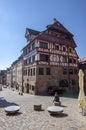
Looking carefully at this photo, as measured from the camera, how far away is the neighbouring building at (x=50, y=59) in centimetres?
3256

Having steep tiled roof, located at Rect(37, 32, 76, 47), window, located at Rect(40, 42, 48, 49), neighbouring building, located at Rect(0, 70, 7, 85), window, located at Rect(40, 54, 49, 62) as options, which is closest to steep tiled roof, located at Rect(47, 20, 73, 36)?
steep tiled roof, located at Rect(37, 32, 76, 47)

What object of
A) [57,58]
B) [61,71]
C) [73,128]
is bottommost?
[73,128]

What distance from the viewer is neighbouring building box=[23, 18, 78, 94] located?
1282 inches

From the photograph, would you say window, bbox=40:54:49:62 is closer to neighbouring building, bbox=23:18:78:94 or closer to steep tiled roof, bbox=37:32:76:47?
neighbouring building, bbox=23:18:78:94

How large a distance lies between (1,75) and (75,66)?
73.8m

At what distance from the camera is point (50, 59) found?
34094mm

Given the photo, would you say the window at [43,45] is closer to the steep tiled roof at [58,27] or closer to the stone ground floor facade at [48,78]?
the steep tiled roof at [58,27]

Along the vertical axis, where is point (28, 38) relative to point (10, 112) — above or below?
above

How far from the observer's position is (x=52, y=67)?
3422cm

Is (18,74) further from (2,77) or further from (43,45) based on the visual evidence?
(2,77)

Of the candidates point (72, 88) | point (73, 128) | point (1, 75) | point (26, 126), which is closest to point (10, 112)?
point (26, 126)

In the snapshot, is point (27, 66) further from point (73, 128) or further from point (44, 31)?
point (73, 128)

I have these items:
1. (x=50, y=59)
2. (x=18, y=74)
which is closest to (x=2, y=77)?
(x=18, y=74)

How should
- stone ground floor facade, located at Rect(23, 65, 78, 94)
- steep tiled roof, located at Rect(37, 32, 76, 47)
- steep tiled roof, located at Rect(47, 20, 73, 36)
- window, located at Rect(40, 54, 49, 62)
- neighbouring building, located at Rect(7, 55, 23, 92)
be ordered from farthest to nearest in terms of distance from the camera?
neighbouring building, located at Rect(7, 55, 23, 92), steep tiled roof, located at Rect(47, 20, 73, 36), steep tiled roof, located at Rect(37, 32, 76, 47), window, located at Rect(40, 54, 49, 62), stone ground floor facade, located at Rect(23, 65, 78, 94)
